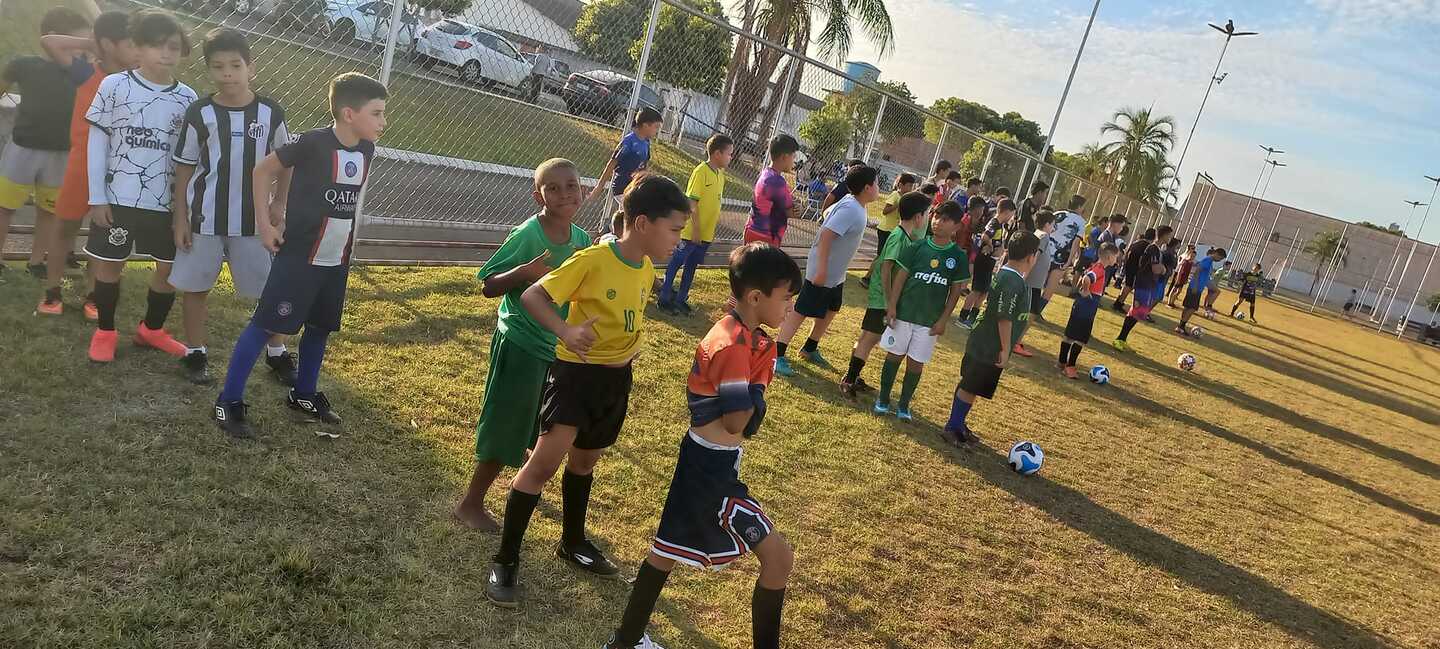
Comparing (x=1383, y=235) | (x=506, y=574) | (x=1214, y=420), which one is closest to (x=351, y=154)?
(x=506, y=574)

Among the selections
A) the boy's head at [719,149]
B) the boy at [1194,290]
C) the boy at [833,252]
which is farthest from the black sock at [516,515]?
the boy at [1194,290]

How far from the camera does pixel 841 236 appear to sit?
625 centimetres

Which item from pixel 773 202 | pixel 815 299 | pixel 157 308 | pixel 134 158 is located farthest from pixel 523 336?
pixel 773 202

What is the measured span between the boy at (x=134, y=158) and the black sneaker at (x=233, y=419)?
89 centimetres

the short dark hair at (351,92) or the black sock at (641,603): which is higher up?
the short dark hair at (351,92)

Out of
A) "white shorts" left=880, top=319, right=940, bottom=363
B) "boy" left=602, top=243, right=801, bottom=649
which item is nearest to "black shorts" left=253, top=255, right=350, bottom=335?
"boy" left=602, top=243, right=801, bottom=649

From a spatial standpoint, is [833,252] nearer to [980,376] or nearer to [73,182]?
[980,376]

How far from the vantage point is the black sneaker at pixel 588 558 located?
10.8 ft

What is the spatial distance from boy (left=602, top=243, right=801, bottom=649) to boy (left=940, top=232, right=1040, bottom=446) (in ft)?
11.7

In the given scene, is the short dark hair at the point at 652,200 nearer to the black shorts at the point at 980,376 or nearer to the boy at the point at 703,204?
the black shorts at the point at 980,376

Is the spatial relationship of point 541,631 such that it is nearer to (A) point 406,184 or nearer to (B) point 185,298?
(B) point 185,298

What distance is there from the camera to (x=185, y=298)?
4043 millimetres

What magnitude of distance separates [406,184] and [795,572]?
8044 mm

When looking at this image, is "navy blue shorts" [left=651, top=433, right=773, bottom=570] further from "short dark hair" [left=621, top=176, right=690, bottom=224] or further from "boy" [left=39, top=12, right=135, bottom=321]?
"boy" [left=39, top=12, right=135, bottom=321]
